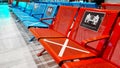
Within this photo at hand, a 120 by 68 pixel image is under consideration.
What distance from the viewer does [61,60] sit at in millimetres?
1485

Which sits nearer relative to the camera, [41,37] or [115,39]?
[115,39]

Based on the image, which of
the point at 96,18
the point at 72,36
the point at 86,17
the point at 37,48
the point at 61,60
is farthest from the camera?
the point at 37,48

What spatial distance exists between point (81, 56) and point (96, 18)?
1.82 ft

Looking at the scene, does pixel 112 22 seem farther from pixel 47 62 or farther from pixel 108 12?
pixel 47 62

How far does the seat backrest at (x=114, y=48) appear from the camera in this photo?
1534 mm

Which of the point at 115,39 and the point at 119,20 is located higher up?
the point at 119,20

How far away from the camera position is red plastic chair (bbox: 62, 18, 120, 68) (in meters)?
1.42

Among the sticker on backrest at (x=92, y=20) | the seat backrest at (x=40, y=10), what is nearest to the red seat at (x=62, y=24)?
the sticker on backrest at (x=92, y=20)

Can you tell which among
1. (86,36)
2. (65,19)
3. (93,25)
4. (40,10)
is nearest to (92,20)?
(93,25)

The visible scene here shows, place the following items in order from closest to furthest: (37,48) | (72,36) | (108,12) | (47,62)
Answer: (108,12)
(72,36)
(47,62)
(37,48)

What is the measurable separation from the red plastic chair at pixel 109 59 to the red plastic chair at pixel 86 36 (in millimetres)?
63

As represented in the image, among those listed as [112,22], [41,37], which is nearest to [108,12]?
[112,22]

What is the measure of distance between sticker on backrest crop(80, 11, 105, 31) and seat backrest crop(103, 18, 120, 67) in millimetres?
273

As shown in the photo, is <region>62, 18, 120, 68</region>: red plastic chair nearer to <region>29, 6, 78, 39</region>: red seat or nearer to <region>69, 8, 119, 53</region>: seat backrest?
<region>69, 8, 119, 53</region>: seat backrest
